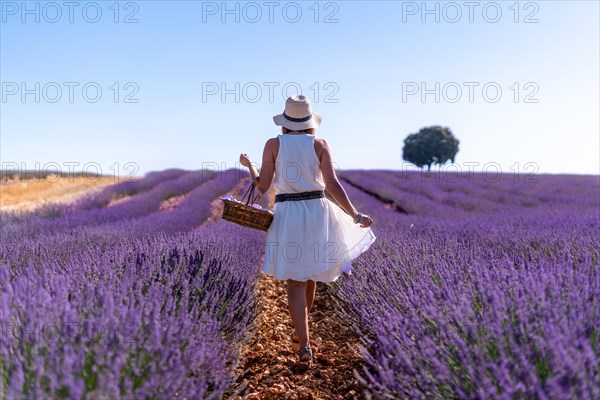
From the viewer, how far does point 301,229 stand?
8.27ft

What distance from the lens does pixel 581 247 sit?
121 inches

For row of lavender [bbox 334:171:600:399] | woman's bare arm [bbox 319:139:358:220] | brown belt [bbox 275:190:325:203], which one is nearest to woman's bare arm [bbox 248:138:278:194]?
brown belt [bbox 275:190:325:203]

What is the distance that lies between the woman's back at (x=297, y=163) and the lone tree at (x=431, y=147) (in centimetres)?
4163

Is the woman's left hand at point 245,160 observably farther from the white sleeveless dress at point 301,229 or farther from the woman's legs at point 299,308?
the woman's legs at point 299,308

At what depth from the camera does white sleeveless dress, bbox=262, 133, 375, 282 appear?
2.51 metres

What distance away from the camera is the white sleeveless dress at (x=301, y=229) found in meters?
2.51

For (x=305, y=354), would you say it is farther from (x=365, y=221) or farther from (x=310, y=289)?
(x=365, y=221)

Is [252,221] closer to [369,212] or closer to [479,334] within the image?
[479,334]

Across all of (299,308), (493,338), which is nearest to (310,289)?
(299,308)

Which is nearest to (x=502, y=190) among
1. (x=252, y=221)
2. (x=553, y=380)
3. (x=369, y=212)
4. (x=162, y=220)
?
(x=369, y=212)

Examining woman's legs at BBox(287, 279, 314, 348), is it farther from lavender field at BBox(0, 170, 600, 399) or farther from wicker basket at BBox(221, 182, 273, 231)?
wicker basket at BBox(221, 182, 273, 231)

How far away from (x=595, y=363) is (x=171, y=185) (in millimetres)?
14545

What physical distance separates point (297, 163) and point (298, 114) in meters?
0.27

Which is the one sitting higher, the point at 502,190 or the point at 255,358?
the point at 502,190
